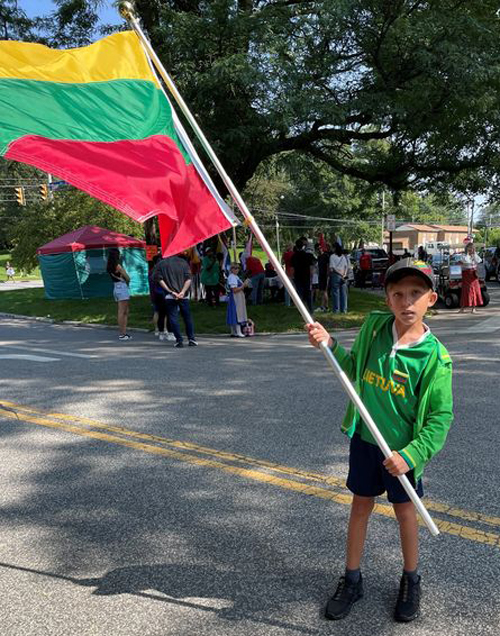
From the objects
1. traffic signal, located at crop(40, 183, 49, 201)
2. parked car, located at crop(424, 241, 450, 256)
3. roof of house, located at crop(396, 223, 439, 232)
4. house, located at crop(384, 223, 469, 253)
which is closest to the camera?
parked car, located at crop(424, 241, 450, 256)

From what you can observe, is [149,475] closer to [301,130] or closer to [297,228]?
[301,130]

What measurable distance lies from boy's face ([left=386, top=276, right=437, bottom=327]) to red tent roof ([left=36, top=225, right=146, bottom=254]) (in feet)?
69.5

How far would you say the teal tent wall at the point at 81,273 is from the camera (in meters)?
22.4

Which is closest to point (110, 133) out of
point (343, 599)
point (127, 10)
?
point (127, 10)

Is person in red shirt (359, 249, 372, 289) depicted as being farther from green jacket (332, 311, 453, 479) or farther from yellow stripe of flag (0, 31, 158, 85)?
green jacket (332, 311, 453, 479)

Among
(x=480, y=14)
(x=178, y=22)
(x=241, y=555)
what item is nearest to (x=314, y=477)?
(x=241, y=555)

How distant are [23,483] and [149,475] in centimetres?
Result: 97

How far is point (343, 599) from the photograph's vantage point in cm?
272

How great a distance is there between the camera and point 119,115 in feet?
12.0

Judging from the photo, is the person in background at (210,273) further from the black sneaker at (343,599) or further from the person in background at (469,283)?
the black sneaker at (343,599)

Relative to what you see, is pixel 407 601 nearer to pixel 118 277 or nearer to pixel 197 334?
pixel 118 277

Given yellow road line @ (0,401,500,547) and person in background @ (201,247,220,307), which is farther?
person in background @ (201,247,220,307)

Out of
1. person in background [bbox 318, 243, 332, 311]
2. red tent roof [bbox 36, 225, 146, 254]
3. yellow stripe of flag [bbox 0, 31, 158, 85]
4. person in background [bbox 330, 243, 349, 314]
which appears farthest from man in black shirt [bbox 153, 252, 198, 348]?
red tent roof [bbox 36, 225, 146, 254]

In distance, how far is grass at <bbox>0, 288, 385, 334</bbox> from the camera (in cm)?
1345
